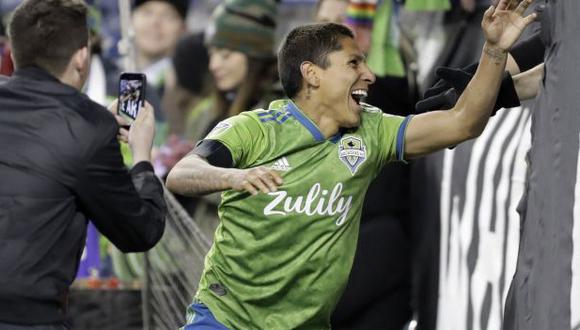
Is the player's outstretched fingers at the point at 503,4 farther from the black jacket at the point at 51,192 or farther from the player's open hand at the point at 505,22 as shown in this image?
the black jacket at the point at 51,192

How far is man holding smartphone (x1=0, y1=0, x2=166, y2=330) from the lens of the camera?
17.8ft

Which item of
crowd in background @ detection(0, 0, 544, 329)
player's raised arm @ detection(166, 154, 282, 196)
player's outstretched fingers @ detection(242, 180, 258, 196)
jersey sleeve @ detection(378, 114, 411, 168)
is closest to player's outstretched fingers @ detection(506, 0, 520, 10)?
jersey sleeve @ detection(378, 114, 411, 168)

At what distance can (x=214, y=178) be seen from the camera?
5703 millimetres

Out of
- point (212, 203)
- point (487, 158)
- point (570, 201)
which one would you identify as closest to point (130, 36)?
point (212, 203)

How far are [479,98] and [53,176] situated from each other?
150 centimetres

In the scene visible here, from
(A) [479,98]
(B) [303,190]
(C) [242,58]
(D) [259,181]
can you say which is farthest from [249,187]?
(C) [242,58]

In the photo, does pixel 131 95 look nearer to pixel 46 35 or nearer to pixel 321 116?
Result: pixel 46 35

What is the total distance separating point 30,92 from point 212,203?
4.37 metres

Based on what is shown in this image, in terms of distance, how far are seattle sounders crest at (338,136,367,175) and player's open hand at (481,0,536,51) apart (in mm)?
702

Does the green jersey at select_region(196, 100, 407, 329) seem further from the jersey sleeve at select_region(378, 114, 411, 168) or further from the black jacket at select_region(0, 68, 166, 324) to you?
the black jacket at select_region(0, 68, 166, 324)

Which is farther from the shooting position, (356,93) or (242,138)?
(356,93)

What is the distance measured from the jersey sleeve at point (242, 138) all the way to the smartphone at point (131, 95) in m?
0.29

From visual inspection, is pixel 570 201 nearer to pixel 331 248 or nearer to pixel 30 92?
pixel 331 248

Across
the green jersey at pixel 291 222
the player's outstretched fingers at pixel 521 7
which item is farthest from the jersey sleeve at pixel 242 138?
the player's outstretched fingers at pixel 521 7
